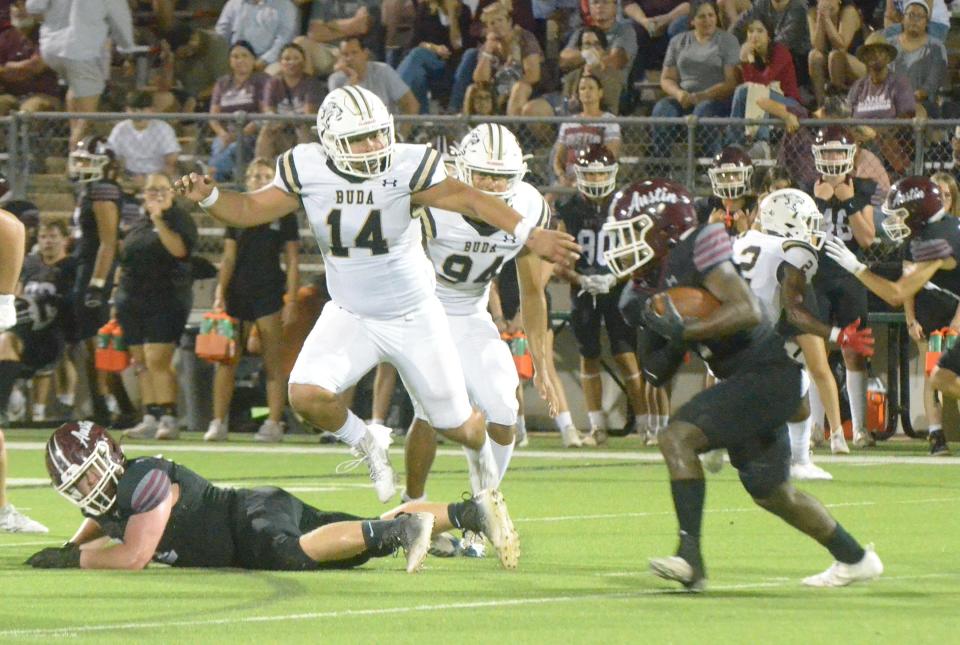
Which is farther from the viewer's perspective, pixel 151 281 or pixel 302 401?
pixel 151 281

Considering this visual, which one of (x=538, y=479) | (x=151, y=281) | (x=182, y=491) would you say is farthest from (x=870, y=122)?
(x=182, y=491)

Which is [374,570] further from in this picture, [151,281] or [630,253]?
[151,281]

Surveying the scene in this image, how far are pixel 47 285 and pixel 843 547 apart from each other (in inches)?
419

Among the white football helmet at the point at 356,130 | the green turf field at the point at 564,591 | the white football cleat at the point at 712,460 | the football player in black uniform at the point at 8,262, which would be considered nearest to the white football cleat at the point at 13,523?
the green turf field at the point at 564,591

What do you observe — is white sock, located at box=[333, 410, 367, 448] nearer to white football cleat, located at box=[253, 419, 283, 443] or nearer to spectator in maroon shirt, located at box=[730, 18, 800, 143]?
white football cleat, located at box=[253, 419, 283, 443]

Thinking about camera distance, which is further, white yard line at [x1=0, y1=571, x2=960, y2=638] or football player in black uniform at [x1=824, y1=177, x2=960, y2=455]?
football player in black uniform at [x1=824, y1=177, x2=960, y2=455]

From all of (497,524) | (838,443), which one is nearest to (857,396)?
(838,443)

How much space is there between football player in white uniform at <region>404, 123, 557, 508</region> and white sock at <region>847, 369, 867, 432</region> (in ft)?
19.7

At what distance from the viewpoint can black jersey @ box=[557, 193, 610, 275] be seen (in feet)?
51.6

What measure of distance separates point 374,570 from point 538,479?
189 inches

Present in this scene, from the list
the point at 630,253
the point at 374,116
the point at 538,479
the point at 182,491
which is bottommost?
the point at 538,479

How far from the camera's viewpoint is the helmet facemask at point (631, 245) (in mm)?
7363

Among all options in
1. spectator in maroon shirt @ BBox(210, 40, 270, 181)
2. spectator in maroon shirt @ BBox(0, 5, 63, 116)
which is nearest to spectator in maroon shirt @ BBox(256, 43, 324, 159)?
spectator in maroon shirt @ BBox(210, 40, 270, 181)

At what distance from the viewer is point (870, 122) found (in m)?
15.5
